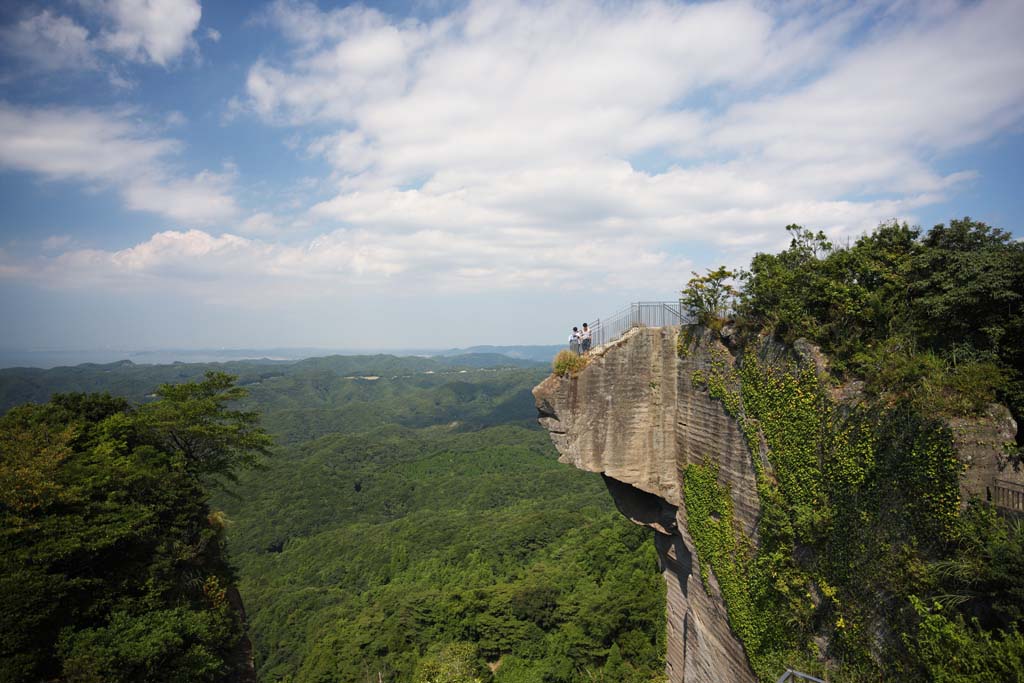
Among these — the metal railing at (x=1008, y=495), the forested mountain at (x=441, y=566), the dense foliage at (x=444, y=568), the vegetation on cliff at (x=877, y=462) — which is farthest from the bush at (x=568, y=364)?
the dense foliage at (x=444, y=568)

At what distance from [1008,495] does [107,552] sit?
19733mm

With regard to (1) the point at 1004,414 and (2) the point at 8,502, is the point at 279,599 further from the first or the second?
(1) the point at 1004,414

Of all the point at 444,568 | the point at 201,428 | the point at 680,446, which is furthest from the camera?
the point at 444,568

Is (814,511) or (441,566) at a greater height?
(814,511)

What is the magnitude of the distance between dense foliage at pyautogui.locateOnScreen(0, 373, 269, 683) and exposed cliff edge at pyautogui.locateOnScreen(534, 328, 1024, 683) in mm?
12283

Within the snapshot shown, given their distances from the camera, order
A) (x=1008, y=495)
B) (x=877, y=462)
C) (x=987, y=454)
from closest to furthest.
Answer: (x=1008, y=495), (x=987, y=454), (x=877, y=462)

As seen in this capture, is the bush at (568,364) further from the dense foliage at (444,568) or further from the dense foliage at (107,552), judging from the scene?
the dense foliage at (444,568)

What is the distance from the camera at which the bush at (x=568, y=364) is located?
49.0 feet

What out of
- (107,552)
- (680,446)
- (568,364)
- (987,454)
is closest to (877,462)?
(987,454)

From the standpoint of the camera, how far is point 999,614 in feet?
20.8

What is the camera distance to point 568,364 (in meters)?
15.2

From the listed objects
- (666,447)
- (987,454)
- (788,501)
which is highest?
(987,454)

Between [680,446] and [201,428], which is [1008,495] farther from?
[201,428]

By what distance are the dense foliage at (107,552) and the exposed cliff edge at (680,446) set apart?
1228cm
